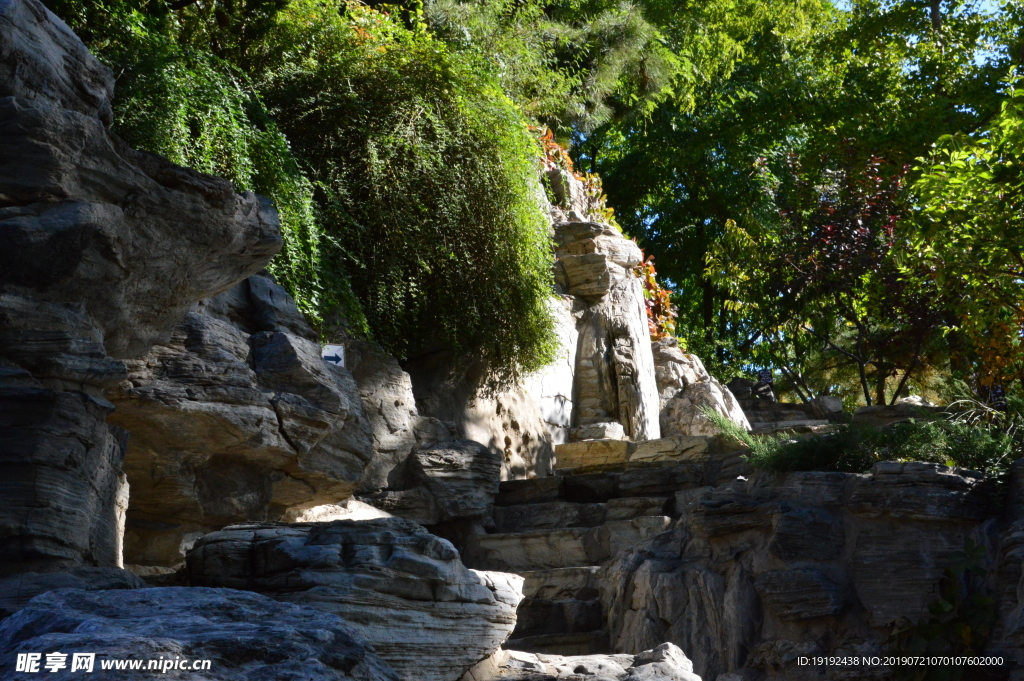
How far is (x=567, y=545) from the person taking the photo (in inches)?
310

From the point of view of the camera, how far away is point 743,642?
6.49 meters

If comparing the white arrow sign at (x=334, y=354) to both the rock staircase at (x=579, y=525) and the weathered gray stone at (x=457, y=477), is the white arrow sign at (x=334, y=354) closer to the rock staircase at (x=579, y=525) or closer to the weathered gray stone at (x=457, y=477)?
the weathered gray stone at (x=457, y=477)

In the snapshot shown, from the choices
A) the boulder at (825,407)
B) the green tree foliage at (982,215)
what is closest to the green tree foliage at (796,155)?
the boulder at (825,407)

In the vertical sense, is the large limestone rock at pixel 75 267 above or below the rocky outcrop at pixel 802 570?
above

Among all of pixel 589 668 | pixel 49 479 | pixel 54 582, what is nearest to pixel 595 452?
pixel 589 668

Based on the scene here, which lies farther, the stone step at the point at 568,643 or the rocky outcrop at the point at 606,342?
the rocky outcrop at the point at 606,342

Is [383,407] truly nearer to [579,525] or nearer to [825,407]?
[579,525]

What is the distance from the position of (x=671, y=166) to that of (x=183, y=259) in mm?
15175

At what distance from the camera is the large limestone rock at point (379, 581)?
4.46 meters

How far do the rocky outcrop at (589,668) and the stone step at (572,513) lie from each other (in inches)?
106

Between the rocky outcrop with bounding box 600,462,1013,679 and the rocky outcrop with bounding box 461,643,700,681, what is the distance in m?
1.16

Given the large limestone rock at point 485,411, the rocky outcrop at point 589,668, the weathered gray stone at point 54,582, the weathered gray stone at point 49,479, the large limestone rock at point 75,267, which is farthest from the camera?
the large limestone rock at point 485,411

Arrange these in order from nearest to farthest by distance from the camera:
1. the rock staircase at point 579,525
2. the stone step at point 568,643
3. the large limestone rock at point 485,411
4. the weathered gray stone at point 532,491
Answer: the stone step at point 568,643 → the rock staircase at point 579,525 → the weathered gray stone at point 532,491 → the large limestone rock at point 485,411

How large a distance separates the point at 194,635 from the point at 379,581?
1.55 m
